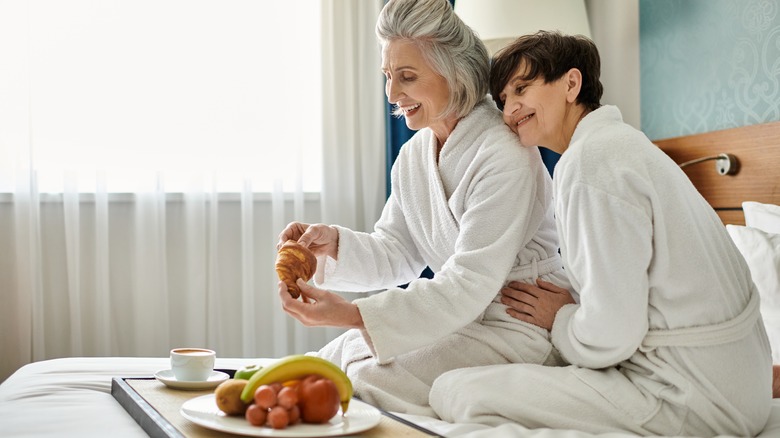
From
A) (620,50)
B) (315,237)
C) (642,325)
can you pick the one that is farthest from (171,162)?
(642,325)

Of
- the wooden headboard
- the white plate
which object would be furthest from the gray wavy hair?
the wooden headboard

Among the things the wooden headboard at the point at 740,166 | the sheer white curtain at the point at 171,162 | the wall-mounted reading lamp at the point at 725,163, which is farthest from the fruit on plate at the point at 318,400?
the sheer white curtain at the point at 171,162

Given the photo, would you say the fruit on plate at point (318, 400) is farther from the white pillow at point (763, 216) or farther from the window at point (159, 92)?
the window at point (159, 92)

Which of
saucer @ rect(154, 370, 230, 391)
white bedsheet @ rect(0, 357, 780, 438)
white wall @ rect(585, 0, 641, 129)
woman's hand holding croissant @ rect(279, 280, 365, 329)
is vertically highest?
white wall @ rect(585, 0, 641, 129)

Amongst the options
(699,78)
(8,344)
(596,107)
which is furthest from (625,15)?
(8,344)

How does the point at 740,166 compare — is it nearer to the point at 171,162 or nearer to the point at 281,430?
the point at 281,430

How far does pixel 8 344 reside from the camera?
345 centimetres

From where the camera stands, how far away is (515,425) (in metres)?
1.44

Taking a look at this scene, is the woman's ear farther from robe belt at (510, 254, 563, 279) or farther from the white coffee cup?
the white coffee cup

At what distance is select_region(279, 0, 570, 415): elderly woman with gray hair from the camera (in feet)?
5.37

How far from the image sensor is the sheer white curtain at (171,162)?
136 inches

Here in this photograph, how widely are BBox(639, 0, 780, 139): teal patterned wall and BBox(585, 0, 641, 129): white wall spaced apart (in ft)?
0.29

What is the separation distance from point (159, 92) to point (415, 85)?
201 centimetres

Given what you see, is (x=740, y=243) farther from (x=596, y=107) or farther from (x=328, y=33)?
(x=328, y=33)
